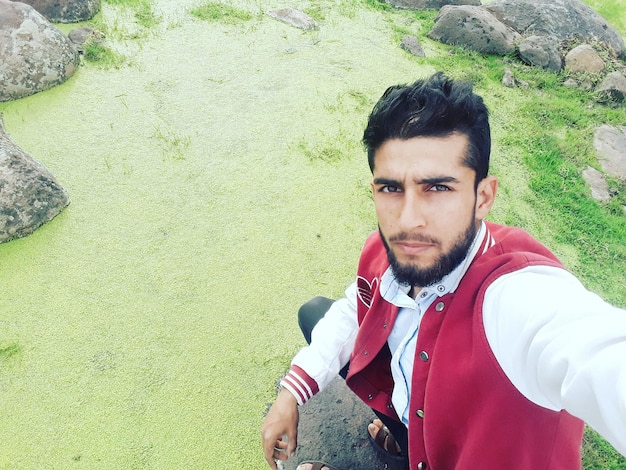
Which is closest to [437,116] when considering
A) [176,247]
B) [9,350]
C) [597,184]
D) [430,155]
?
[430,155]

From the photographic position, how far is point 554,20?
16.5 ft

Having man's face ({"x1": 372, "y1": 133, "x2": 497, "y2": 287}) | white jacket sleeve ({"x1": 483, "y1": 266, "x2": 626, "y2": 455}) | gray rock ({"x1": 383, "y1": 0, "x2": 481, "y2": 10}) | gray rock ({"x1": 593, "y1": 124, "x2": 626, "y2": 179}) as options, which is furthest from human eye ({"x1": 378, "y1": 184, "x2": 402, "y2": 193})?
gray rock ({"x1": 383, "y1": 0, "x2": 481, "y2": 10})

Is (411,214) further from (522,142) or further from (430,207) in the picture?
(522,142)

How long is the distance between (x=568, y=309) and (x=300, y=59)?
3765mm

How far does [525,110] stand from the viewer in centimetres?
390

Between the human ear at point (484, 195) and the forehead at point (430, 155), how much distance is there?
2.4 inches

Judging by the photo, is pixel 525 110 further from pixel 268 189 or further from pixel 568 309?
pixel 568 309

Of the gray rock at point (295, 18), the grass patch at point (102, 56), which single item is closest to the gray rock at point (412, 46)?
the gray rock at point (295, 18)

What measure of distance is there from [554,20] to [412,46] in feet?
5.75

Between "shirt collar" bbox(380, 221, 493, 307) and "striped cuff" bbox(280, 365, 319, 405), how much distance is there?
1.26ft

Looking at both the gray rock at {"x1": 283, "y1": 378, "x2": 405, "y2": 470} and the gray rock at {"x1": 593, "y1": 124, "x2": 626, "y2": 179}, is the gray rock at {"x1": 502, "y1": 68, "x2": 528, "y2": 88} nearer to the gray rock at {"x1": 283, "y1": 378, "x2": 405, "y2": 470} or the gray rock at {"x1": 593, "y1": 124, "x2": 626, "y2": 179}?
the gray rock at {"x1": 593, "y1": 124, "x2": 626, "y2": 179}

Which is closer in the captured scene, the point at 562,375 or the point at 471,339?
the point at 562,375

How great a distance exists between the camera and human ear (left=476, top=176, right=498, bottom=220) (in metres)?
1.18

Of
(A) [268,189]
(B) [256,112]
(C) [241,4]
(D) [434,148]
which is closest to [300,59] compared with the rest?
(B) [256,112]
